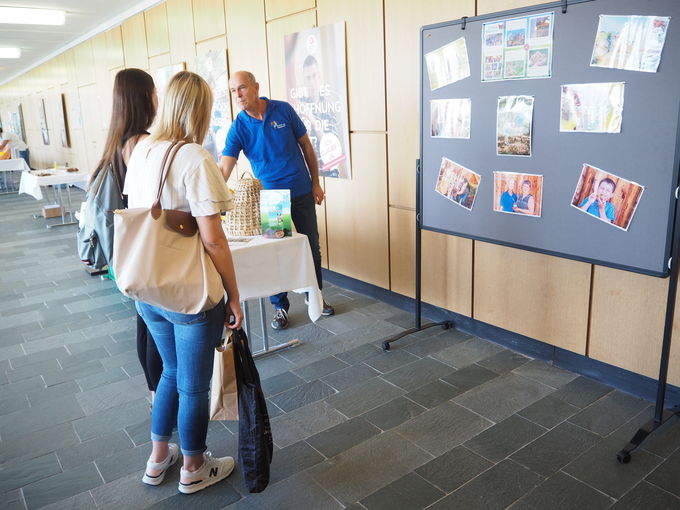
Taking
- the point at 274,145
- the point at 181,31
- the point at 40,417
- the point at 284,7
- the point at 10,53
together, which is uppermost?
the point at 10,53

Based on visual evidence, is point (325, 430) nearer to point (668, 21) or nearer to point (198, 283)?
point (198, 283)

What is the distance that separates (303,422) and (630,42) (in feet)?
6.85

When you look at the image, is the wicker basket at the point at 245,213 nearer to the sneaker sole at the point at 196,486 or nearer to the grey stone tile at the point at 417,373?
the grey stone tile at the point at 417,373

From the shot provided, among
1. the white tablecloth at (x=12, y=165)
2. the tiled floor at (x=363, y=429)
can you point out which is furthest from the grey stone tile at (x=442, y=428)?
the white tablecloth at (x=12, y=165)

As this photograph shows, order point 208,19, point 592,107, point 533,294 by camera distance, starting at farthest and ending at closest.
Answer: point 208,19 < point 533,294 < point 592,107

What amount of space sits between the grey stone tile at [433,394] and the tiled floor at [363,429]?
10 millimetres

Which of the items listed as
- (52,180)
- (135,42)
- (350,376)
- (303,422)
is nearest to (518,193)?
(350,376)

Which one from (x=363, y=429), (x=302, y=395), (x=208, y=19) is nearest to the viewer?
(x=363, y=429)

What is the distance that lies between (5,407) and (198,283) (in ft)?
5.86

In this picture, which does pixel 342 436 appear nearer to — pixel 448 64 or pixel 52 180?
pixel 448 64

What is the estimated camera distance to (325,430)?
2.54 m

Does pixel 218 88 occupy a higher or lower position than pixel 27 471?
higher

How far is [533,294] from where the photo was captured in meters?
3.11

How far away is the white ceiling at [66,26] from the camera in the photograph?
686cm
